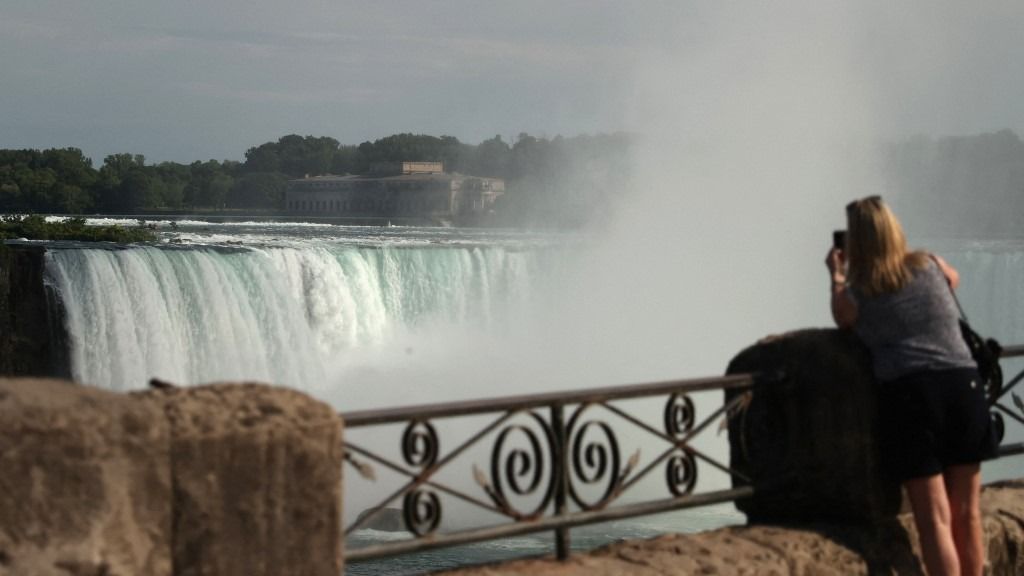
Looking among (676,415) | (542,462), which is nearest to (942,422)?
(676,415)

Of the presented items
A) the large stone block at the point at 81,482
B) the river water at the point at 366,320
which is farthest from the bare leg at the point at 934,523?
the river water at the point at 366,320

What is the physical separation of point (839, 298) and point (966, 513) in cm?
73

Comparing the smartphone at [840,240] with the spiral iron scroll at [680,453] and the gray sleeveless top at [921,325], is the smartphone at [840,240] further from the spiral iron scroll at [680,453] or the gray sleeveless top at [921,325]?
the spiral iron scroll at [680,453]

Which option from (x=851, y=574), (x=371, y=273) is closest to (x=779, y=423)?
(x=851, y=574)

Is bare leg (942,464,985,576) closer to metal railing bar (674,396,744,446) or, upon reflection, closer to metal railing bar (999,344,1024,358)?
metal railing bar (674,396,744,446)

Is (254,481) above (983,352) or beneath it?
beneath

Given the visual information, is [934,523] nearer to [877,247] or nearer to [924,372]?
[924,372]

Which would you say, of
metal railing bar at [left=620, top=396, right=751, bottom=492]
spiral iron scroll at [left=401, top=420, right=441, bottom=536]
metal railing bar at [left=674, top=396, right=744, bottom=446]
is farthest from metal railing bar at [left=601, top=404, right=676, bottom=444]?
spiral iron scroll at [left=401, top=420, right=441, bottom=536]

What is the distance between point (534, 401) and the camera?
4332 millimetres

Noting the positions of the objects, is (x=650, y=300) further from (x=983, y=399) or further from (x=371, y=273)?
(x=983, y=399)

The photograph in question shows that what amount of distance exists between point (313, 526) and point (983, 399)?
207 centimetres

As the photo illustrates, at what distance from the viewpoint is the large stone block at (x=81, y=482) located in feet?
10.2

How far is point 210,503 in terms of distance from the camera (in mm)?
3447

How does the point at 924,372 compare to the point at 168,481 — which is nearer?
the point at 168,481
